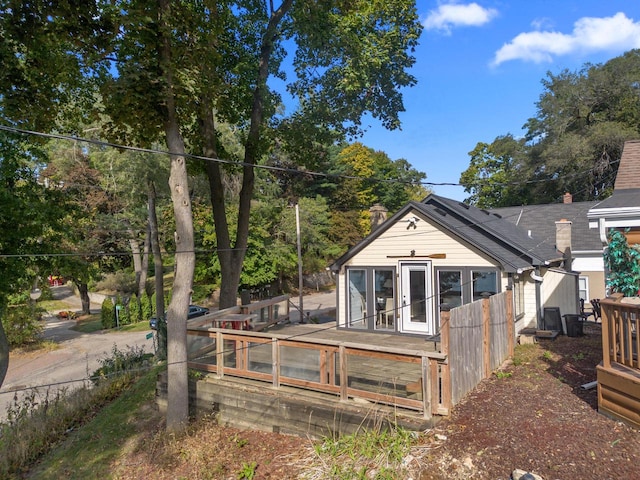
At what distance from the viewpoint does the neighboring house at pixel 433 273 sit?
1153 cm

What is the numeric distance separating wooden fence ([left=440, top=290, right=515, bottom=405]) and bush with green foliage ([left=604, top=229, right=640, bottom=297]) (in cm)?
210

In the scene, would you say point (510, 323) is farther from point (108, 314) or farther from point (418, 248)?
point (108, 314)

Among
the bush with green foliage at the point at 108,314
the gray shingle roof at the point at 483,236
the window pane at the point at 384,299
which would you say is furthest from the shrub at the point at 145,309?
the gray shingle roof at the point at 483,236

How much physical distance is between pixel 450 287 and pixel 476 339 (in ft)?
15.9

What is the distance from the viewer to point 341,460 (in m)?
→ 5.37

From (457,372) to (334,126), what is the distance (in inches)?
362

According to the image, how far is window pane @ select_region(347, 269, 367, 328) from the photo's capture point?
13.4m

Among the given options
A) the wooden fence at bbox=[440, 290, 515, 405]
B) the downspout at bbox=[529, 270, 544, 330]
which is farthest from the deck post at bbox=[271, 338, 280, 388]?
the downspout at bbox=[529, 270, 544, 330]

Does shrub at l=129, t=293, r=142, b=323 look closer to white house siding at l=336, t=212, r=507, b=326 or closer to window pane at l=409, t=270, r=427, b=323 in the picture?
white house siding at l=336, t=212, r=507, b=326

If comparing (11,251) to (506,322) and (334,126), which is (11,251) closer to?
(334,126)

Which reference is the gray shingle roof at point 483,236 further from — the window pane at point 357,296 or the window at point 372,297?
the window pane at point 357,296

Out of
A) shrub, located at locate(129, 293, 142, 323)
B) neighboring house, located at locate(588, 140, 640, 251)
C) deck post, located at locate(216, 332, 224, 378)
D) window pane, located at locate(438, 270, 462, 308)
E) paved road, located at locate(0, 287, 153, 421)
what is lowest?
paved road, located at locate(0, 287, 153, 421)

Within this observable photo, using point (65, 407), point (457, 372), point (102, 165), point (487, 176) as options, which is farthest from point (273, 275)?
point (487, 176)

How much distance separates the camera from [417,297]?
12516 millimetres
